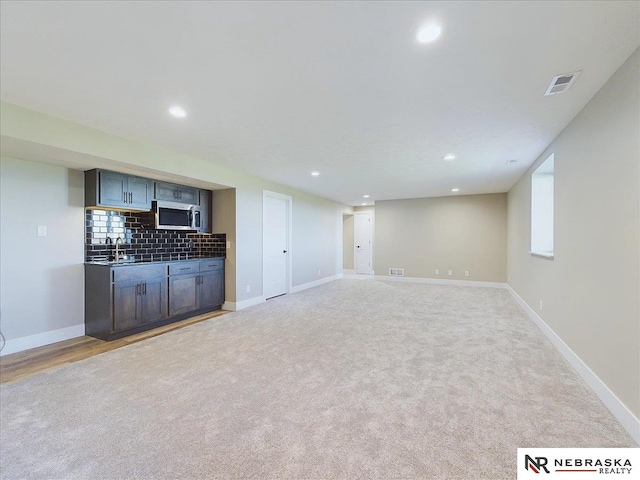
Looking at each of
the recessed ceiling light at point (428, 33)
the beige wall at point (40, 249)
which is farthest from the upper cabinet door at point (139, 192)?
the recessed ceiling light at point (428, 33)

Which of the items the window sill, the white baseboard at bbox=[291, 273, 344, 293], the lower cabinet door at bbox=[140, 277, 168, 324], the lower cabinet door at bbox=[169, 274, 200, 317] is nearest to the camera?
the window sill

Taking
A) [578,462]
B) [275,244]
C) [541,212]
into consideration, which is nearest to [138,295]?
[275,244]

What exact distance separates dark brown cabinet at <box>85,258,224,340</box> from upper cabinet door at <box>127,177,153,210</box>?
0.87m

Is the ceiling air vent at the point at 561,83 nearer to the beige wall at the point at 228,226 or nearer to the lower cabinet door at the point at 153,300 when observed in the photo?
the beige wall at the point at 228,226

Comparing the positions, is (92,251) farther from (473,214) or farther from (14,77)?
(473,214)

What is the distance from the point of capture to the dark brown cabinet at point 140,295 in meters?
3.60

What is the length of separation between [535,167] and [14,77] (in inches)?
233

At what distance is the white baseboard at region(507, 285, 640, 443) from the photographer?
1801 millimetres

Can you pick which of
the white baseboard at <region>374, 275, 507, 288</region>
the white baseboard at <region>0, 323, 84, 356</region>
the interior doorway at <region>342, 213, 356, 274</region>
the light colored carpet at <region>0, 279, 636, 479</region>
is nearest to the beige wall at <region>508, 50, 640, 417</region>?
the light colored carpet at <region>0, 279, 636, 479</region>

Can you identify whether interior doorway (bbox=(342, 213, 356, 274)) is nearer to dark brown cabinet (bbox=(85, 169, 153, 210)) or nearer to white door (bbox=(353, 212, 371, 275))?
white door (bbox=(353, 212, 371, 275))

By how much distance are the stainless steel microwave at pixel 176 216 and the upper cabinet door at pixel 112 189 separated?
1.47ft

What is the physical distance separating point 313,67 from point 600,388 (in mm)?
3224

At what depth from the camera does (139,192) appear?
4090 millimetres

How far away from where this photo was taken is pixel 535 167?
438 cm
